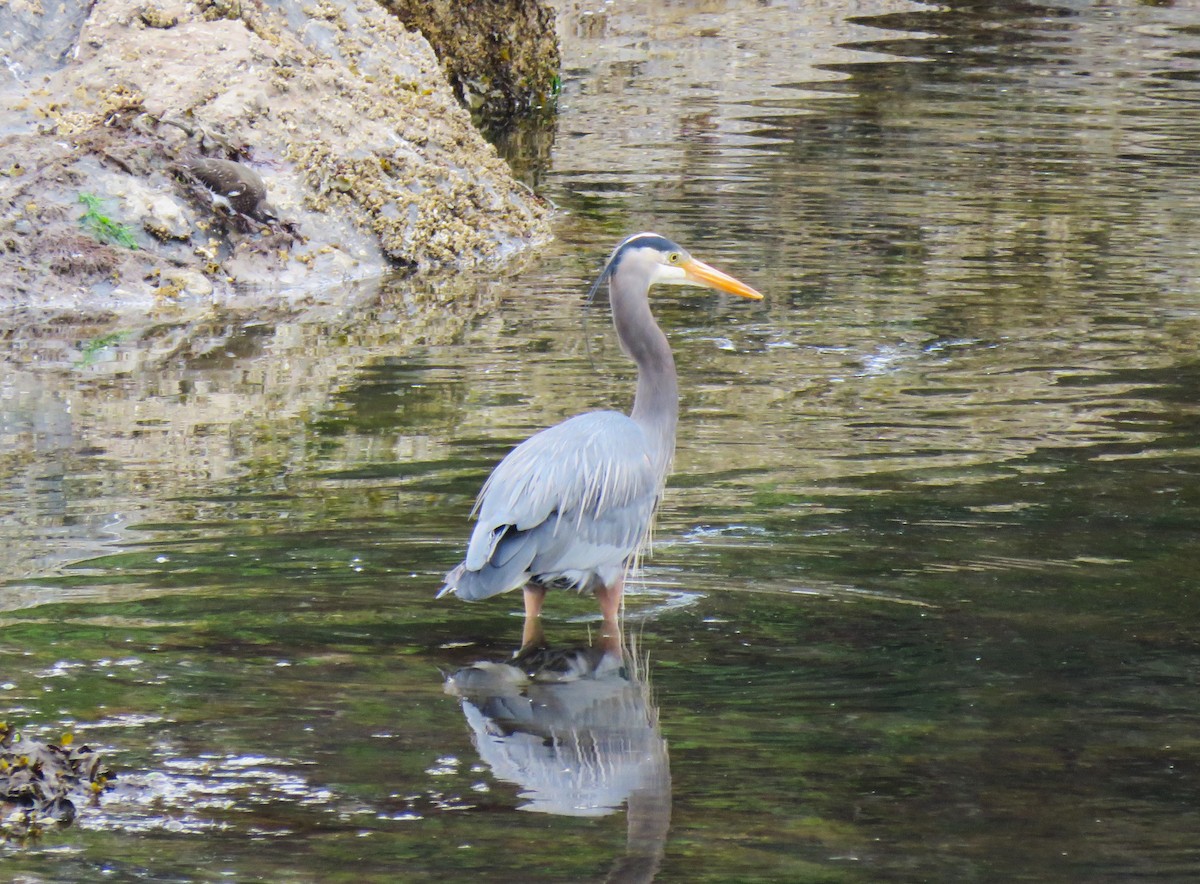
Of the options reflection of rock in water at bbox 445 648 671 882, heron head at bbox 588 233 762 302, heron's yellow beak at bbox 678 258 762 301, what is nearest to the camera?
reflection of rock in water at bbox 445 648 671 882

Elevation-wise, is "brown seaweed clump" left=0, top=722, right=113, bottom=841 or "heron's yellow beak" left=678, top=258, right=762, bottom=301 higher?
"heron's yellow beak" left=678, top=258, right=762, bottom=301

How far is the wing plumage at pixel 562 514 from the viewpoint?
→ 6.30 m

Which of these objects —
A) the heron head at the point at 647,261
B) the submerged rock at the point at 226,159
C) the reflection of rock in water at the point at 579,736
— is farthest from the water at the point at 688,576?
the heron head at the point at 647,261

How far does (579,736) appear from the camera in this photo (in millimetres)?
5719

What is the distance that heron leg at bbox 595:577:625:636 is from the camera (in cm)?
656

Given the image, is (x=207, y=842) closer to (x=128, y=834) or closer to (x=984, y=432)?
(x=128, y=834)

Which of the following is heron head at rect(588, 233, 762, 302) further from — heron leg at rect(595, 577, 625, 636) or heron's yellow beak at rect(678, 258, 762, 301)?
heron leg at rect(595, 577, 625, 636)

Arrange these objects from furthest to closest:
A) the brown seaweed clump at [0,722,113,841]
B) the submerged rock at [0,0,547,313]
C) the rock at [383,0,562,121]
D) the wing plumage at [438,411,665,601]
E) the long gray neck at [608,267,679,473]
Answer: the rock at [383,0,562,121] < the submerged rock at [0,0,547,313] < the long gray neck at [608,267,679,473] < the wing plumage at [438,411,665,601] < the brown seaweed clump at [0,722,113,841]

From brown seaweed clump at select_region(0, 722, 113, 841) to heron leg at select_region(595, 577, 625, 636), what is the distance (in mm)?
2012

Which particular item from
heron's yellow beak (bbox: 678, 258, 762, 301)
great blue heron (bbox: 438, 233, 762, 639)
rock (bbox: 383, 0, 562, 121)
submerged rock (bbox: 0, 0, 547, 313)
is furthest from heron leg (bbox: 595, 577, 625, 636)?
rock (bbox: 383, 0, 562, 121)

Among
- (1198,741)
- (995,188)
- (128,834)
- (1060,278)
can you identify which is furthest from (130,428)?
(995,188)

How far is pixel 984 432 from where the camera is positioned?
29.1 feet

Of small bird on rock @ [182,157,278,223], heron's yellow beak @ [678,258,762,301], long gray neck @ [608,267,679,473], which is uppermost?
small bird on rock @ [182,157,278,223]

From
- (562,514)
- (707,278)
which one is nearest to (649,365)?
(707,278)
